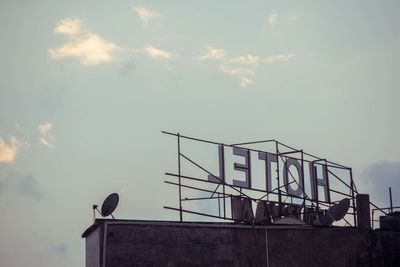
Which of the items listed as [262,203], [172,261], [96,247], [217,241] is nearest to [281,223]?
[262,203]

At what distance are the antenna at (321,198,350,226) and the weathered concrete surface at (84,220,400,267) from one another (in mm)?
1159

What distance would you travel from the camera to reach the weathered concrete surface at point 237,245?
75.5ft

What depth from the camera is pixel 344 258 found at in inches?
1077

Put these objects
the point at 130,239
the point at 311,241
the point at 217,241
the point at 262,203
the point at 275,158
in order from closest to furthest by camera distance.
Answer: the point at 130,239 < the point at 217,241 < the point at 311,241 < the point at 262,203 < the point at 275,158

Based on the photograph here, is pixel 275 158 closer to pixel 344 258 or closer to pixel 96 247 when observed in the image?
pixel 344 258

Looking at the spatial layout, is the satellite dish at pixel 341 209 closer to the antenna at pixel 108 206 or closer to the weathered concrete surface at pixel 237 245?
the weathered concrete surface at pixel 237 245

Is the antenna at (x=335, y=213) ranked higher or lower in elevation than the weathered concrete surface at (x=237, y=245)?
higher

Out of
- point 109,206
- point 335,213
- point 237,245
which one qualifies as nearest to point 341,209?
point 335,213

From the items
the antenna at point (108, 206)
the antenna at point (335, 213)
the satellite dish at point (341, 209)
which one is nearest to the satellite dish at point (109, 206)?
the antenna at point (108, 206)

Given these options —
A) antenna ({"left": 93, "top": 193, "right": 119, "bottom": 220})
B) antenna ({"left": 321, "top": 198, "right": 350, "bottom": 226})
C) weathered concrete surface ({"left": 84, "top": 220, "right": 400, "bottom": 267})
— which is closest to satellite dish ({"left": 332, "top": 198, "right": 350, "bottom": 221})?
antenna ({"left": 321, "top": 198, "right": 350, "bottom": 226})

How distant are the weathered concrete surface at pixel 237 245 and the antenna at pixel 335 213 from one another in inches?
45.6

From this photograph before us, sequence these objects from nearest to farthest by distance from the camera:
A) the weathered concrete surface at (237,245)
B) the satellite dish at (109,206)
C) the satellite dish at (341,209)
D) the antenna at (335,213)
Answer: the weathered concrete surface at (237,245) → the satellite dish at (109,206) → the antenna at (335,213) → the satellite dish at (341,209)

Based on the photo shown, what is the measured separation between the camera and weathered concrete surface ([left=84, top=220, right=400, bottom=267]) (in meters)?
23.0

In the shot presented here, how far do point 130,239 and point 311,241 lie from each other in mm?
8422
